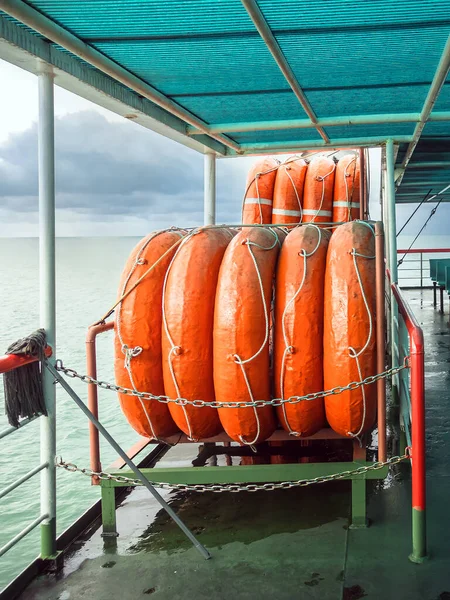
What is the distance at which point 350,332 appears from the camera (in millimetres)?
3482

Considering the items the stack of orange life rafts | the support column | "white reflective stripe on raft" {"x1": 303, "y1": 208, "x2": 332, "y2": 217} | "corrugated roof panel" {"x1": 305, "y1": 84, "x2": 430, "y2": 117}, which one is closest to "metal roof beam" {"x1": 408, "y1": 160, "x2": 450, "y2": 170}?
the support column

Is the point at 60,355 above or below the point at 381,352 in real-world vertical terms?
below

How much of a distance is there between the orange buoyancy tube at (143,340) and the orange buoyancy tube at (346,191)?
9.18ft

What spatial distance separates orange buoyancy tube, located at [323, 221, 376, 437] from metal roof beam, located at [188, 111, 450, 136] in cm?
175

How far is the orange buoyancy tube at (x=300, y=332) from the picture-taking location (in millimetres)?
3576

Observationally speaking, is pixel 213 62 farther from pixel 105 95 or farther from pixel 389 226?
pixel 389 226

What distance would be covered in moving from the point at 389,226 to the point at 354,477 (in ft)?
9.73

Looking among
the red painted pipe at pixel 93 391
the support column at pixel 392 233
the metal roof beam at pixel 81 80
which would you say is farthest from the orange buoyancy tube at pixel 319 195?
the red painted pipe at pixel 93 391

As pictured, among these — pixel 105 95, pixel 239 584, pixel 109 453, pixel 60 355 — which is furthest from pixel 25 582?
pixel 60 355

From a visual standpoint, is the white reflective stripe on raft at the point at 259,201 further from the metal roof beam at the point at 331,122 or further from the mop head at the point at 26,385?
the mop head at the point at 26,385

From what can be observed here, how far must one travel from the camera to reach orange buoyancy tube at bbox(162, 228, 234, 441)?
361 centimetres

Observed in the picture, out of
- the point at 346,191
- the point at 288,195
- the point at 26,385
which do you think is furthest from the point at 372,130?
the point at 26,385

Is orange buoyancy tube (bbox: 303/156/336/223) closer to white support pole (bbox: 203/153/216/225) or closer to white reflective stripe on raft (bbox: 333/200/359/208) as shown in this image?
white reflective stripe on raft (bbox: 333/200/359/208)

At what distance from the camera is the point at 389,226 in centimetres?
585
